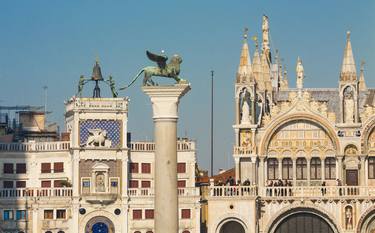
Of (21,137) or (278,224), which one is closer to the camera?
(278,224)

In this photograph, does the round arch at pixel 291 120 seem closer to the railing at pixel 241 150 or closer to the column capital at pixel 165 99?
the railing at pixel 241 150

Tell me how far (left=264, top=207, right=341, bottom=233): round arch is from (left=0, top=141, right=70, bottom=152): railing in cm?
1390

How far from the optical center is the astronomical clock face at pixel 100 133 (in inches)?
3086

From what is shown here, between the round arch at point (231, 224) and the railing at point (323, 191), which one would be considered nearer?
the round arch at point (231, 224)

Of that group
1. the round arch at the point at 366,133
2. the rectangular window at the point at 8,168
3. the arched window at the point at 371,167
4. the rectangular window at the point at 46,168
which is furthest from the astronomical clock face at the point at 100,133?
the arched window at the point at 371,167

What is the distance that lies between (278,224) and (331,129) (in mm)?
6622

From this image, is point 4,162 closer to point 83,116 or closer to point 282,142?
point 83,116

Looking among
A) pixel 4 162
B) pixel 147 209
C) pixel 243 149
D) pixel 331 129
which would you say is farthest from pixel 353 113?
pixel 4 162

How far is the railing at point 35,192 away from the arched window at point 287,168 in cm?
1315

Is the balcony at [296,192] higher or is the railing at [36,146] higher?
the railing at [36,146]

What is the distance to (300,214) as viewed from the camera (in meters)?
77.9

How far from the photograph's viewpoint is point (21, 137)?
289ft

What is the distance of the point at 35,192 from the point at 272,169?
1464 cm

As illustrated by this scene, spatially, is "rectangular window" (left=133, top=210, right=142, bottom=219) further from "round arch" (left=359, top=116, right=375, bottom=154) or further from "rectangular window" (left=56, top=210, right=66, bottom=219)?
"round arch" (left=359, top=116, right=375, bottom=154)
